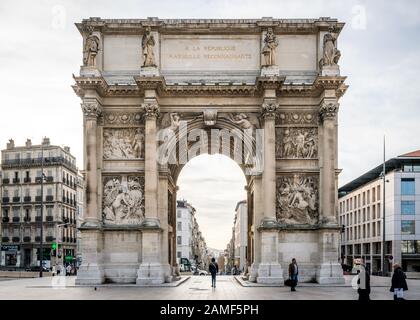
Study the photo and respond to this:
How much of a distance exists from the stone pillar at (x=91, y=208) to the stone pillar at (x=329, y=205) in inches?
404

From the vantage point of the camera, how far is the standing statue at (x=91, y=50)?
32125 millimetres

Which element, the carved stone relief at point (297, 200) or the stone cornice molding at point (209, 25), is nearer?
the carved stone relief at point (297, 200)

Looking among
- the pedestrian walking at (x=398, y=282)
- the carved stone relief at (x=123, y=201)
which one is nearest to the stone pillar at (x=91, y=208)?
the carved stone relief at (x=123, y=201)

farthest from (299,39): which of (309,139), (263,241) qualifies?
(263,241)

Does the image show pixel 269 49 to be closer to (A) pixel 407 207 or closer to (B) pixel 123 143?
(B) pixel 123 143

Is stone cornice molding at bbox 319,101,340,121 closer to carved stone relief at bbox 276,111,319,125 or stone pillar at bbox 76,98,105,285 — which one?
carved stone relief at bbox 276,111,319,125

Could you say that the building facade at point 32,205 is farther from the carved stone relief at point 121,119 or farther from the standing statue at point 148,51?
the standing statue at point 148,51

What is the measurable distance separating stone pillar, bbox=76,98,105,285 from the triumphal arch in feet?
0.15

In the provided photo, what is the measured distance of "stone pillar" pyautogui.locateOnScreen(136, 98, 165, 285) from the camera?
102 ft

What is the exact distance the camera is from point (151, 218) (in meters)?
31.5
